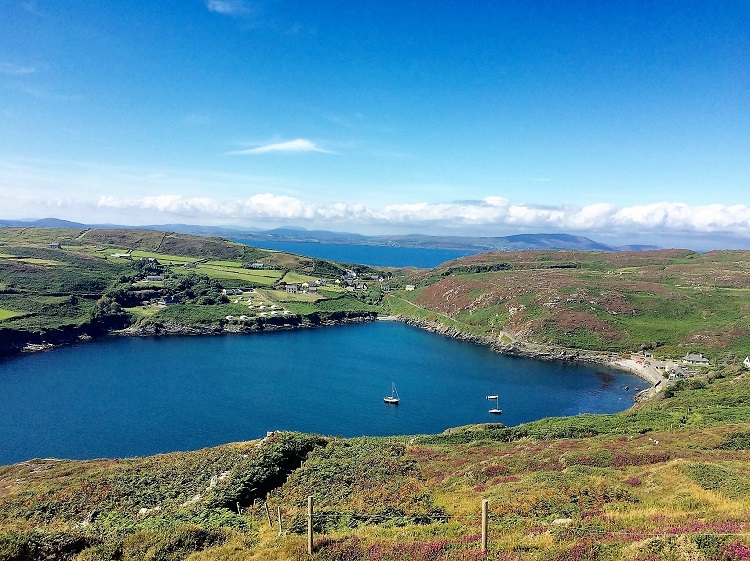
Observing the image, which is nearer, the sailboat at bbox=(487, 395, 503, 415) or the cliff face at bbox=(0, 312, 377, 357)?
the sailboat at bbox=(487, 395, 503, 415)

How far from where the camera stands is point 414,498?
26328 millimetres

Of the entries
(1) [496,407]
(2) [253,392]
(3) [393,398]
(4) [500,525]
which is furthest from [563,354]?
(4) [500,525]

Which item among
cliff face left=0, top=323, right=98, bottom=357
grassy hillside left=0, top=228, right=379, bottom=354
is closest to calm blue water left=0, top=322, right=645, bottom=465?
cliff face left=0, top=323, right=98, bottom=357

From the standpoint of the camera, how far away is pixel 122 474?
1307 inches

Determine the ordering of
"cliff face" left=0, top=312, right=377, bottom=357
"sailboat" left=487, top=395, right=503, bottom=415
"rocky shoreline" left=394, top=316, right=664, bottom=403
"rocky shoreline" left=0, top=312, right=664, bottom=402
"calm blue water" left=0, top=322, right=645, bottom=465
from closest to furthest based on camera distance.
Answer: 1. "calm blue water" left=0, top=322, right=645, bottom=465
2. "sailboat" left=487, top=395, right=503, bottom=415
3. "rocky shoreline" left=394, top=316, right=664, bottom=403
4. "rocky shoreline" left=0, top=312, right=664, bottom=402
5. "cliff face" left=0, top=312, right=377, bottom=357

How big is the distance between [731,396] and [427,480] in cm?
4469

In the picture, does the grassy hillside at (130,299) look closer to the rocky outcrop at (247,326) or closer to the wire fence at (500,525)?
the rocky outcrop at (247,326)

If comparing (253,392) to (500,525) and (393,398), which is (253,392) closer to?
(393,398)

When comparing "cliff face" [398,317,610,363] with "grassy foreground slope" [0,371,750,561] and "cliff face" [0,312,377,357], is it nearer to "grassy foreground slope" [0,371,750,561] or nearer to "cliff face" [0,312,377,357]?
"cliff face" [0,312,377,357]

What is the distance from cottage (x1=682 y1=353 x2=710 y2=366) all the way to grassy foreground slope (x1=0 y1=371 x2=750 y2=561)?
165 feet

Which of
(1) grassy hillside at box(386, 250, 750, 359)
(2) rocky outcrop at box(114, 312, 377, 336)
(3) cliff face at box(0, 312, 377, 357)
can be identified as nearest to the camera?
(1) grassy hillside at box(386, 250, 750, 359)

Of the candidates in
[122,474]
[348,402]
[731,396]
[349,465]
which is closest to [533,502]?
[349,465]

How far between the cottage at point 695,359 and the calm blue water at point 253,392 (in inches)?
462

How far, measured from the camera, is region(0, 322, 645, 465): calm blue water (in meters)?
65.0
